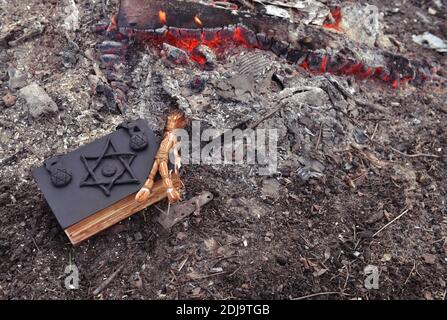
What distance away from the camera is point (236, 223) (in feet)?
14.7

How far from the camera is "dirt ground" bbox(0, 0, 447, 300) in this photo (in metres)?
4.10

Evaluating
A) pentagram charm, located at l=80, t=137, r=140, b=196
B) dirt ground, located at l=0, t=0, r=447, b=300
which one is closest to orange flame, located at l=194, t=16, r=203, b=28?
dirt ground, located at l=0, t=0, r=447, b=300

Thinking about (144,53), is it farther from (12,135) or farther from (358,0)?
(358,0)

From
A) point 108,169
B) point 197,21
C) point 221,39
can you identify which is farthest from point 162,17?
point 108,169

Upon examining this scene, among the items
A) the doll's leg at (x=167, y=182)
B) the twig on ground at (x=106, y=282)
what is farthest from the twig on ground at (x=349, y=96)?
the twig on ground at (x=106, y=282)

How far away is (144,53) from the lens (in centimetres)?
569

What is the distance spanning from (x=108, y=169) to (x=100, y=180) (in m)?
0.12

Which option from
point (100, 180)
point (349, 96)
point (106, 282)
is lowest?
point (106, 282)

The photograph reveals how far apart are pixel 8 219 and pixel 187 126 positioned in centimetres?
201

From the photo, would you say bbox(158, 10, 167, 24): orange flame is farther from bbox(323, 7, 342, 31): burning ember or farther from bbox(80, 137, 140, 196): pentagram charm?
bbox(323, 7, 342, 31): burning ember

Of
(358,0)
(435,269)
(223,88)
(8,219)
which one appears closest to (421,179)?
(435,269)

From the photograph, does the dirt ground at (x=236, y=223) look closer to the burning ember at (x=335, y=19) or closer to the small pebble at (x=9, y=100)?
the small pebble at (x=9, y=100)

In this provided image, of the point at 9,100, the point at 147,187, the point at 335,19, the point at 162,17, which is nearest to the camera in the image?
the point at 147,187

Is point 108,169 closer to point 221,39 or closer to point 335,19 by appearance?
point 221,39
